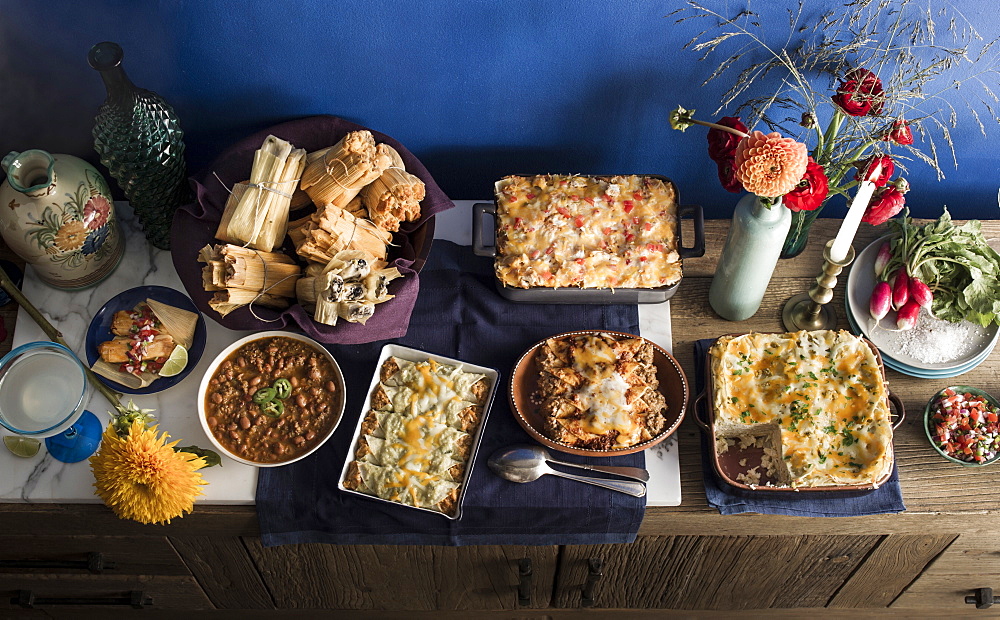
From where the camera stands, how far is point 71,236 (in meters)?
1.54

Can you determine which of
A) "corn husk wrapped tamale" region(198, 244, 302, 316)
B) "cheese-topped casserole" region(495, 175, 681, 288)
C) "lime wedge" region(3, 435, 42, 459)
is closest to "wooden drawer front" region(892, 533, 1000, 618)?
"cheese-topped casserole" region(495, 175, 681, 288)

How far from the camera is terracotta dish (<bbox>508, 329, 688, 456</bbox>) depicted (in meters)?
1.52

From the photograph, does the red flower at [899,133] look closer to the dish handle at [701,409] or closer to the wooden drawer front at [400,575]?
the dish handle at [701,409]

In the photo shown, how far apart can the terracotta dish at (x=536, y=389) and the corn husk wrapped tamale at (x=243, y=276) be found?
1.64 feet

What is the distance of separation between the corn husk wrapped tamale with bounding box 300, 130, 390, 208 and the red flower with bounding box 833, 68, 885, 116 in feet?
2.79

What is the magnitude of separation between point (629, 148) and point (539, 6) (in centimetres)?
44

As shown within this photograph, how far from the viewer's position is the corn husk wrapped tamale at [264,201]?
1.48 m

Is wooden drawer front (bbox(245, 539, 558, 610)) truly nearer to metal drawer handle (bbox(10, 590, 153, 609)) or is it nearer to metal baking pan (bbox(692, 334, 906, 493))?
metal drawer handle (bbox(10, 590, 153, 609))

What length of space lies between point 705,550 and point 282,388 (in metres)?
1.01

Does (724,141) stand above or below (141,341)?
above

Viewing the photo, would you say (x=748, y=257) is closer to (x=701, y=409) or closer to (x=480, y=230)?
(x=701, y=409)

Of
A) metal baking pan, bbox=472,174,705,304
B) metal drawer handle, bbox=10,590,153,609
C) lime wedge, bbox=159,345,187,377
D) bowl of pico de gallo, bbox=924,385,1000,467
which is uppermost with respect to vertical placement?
metal baking pan, bbox=472,174,705,304

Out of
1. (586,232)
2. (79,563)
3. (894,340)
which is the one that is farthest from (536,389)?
(79,563)

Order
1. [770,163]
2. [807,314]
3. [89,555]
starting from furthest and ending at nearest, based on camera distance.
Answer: [89,555] < [807,314] < [770,163]
